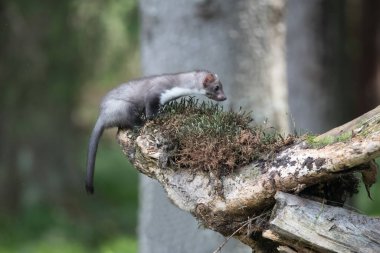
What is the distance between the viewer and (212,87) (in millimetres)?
5945

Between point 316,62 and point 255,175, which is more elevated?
point 255,175

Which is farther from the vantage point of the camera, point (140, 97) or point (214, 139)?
point (140, 97)

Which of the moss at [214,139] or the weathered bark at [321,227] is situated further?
the moss at [214,139]

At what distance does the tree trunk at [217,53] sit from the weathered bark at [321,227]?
2919mm

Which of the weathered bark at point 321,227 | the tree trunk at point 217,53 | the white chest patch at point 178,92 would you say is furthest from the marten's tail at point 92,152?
the tree trunk at point 217,53

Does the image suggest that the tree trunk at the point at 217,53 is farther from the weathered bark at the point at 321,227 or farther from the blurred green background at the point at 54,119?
the blurred green background at the point at 54,119

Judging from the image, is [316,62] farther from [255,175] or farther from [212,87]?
[255,175]

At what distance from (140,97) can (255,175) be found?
4.52ft

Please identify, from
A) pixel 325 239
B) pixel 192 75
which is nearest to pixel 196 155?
pixel 325 239

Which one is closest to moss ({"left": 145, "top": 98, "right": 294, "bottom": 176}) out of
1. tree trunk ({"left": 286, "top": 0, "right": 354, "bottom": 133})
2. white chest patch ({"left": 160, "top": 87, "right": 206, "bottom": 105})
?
white chest patch ({"left": 160, "top": 87, "right": 206, "bottom": 105})

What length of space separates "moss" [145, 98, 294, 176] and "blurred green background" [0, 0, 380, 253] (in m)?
6.80

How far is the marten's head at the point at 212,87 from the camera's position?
5906 mm

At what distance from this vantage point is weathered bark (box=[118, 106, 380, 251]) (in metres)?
4.11

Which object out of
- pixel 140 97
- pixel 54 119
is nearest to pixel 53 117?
pixel 54 119
